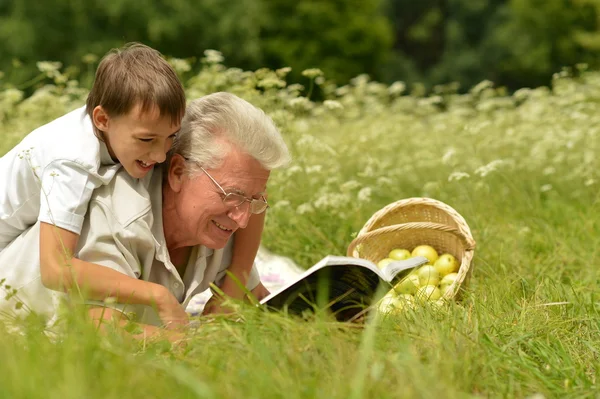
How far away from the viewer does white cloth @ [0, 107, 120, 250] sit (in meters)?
2.88

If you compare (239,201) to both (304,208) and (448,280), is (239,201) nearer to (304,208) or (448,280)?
(448,280)

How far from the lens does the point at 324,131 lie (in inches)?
309

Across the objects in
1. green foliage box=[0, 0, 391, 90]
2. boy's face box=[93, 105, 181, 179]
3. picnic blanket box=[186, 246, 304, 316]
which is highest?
boy's face box=[93, 105, 181, 179]

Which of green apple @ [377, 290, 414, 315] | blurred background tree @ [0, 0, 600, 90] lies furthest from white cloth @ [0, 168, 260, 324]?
blurred background tree @ [0, 0, 600, 90]

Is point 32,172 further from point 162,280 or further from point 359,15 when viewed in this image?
point 359,15

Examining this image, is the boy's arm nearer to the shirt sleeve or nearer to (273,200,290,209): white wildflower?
the shirt sleeve

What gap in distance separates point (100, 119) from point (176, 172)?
38 cm

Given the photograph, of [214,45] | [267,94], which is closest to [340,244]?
[267,94]

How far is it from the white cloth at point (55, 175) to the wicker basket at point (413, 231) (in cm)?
150

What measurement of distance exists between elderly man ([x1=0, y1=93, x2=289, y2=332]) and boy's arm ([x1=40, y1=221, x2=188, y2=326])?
0.33 ft

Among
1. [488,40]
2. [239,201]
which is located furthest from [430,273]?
[488,40]

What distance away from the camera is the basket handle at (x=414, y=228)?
3845 mm

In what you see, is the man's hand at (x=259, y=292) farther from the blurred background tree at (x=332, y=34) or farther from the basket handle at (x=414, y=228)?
the blurred background tree at (x=332, y=34)

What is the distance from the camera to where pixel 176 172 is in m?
3.25
